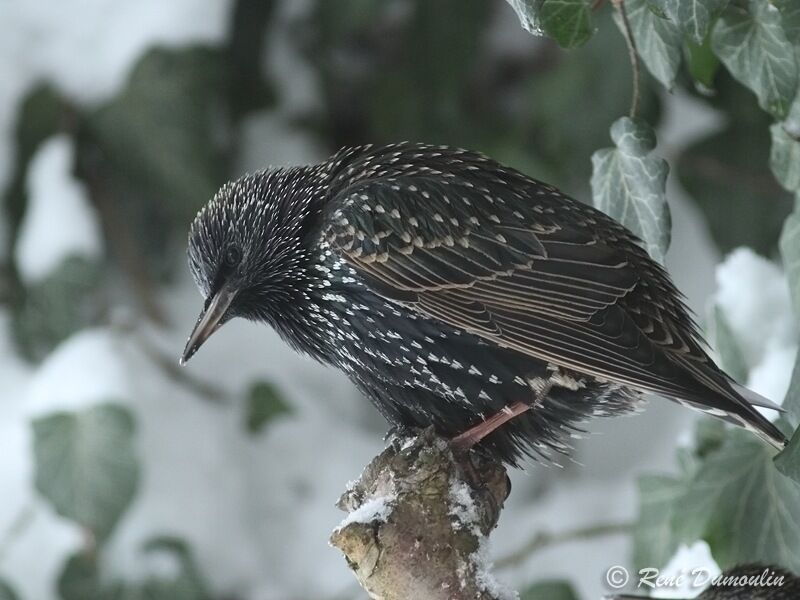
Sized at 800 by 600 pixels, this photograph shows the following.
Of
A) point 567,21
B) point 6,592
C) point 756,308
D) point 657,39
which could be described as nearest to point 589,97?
point 756,308

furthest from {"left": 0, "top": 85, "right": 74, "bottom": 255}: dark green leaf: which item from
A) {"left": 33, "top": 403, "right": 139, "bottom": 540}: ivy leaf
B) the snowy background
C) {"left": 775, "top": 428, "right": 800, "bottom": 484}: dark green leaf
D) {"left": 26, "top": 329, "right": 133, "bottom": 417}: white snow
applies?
{"left": 775, "top": 428, "right": 800, "bottom": 484}: dark green leaf

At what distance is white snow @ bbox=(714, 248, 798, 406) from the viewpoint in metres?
2.07

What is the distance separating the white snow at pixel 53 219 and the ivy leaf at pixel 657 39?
155 cm

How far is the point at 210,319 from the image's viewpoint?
1856 mm

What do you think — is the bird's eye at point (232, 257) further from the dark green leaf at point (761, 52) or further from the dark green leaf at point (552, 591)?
the dark green leaf at point (552, 591)

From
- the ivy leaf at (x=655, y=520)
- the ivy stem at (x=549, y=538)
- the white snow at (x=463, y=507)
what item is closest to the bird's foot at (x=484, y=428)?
the white snow at (x=463, y=507)

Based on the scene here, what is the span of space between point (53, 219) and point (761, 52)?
1.79 meters

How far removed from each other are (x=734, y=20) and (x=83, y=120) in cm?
180

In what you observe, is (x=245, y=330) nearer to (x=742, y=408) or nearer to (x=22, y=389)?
(x=22, y=389)

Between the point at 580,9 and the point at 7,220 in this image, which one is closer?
the point at 580,9

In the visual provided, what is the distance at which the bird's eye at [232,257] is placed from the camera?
6.25 ft

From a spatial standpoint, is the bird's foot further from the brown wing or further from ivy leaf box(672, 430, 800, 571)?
ivy leaf box(672, 430, 800, 571)

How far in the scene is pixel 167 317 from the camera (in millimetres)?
3055

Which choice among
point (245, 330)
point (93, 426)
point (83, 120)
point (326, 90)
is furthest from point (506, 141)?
point (93, 426)
